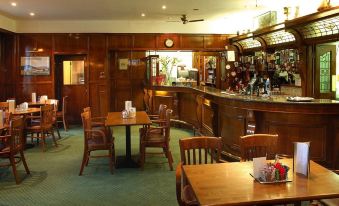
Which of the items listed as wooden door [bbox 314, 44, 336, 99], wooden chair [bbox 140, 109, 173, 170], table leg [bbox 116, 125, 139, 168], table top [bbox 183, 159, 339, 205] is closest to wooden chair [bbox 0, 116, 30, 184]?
table leg [bbox 116, 125, 139, 168]

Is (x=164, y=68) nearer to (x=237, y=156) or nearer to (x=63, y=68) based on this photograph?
(x=63, y=68)

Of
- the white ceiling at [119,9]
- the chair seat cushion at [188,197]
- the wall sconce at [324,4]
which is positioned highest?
the white ceiling at [119,9]

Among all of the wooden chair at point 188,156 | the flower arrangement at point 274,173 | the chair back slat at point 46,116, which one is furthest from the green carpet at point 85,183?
the flower arrangement at point 274,173

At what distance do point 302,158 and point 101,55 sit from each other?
28.7 feet

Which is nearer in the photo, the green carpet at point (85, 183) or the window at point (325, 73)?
the green carpet at point (85, 183)

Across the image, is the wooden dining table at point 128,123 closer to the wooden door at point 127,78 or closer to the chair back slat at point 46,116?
the chair back slat at point 46,116

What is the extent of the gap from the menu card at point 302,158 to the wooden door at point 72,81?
8.73 m

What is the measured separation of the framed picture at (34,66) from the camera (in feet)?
33.8

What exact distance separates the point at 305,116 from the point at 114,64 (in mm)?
7421

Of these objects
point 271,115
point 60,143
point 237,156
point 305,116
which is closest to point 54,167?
point 60,143

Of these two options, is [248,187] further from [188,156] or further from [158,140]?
[158,140]

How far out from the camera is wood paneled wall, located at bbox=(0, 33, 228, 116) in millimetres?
10273

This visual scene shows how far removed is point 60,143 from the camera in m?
7.77

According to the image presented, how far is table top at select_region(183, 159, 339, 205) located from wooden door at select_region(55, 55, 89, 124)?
847 centimetres
